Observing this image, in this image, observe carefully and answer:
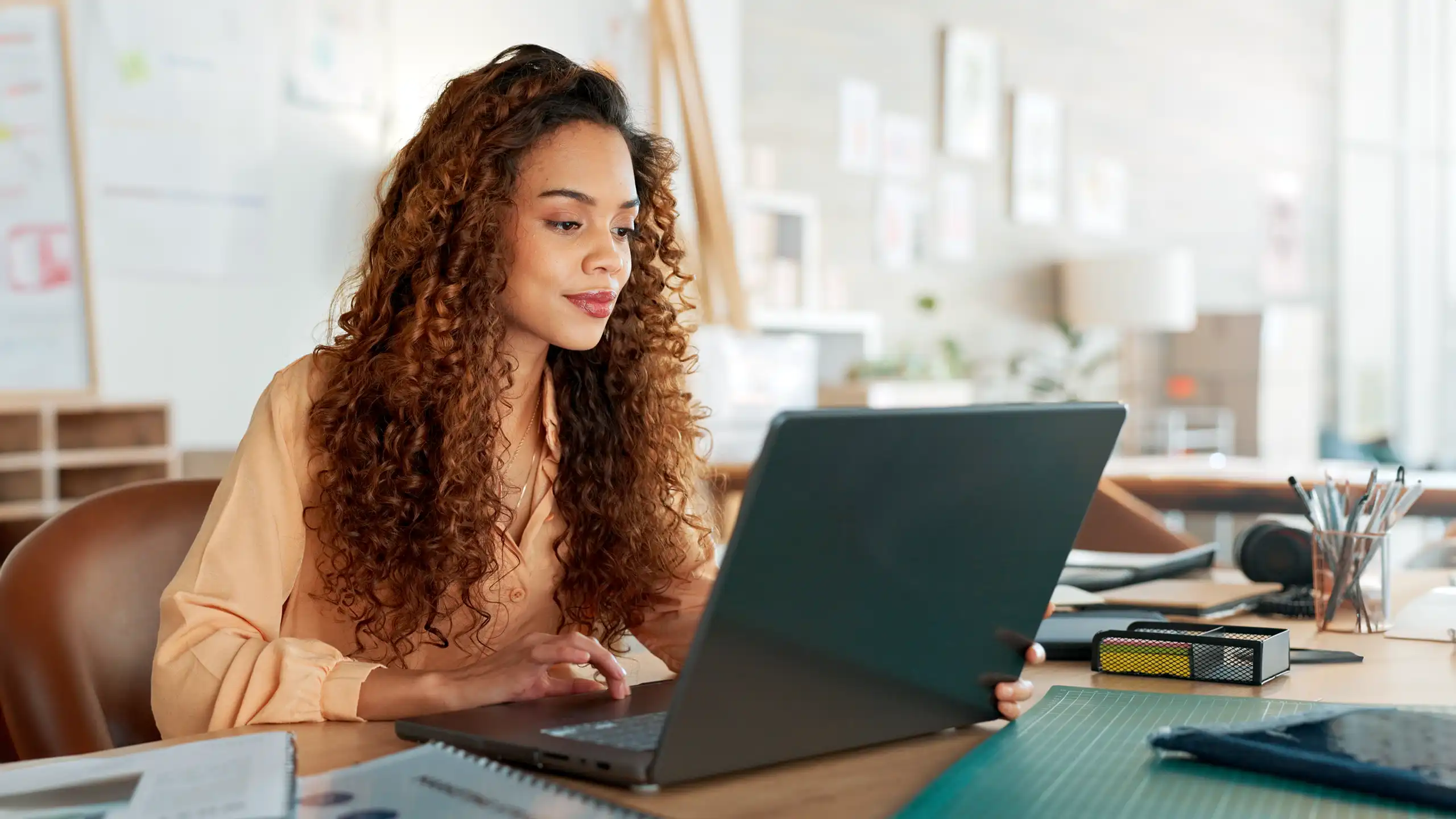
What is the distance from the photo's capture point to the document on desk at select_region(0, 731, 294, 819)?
0.75m

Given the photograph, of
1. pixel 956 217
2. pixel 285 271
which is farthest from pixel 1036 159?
pixel 285 271

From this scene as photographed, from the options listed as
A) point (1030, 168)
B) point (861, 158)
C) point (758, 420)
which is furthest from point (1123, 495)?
point (1030, 168)

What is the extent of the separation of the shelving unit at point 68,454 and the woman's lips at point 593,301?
2.04m

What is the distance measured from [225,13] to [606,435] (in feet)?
8.90

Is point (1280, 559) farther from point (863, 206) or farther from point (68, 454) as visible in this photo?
point (863, 206)

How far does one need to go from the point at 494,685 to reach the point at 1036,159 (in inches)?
249

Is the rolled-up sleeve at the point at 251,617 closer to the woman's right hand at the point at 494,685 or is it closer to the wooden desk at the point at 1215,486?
the woman's right hand at the point at 494,685

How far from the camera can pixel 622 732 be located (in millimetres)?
938

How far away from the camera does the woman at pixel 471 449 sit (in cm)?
125

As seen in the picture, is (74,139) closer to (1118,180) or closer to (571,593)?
(571,593)

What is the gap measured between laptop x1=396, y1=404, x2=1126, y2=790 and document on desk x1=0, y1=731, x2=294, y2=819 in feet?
0.48

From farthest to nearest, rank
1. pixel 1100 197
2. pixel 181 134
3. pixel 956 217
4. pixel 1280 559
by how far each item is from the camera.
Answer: pixel 1100 197
pixel 956 217
pixel 181 134
pixel 1280 559

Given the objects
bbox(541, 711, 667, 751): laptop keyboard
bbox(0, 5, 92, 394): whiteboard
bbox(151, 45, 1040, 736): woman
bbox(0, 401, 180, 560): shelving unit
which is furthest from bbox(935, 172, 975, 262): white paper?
bbox(541, 711, 667, 751): laptop keyboard

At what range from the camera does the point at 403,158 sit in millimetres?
1494
